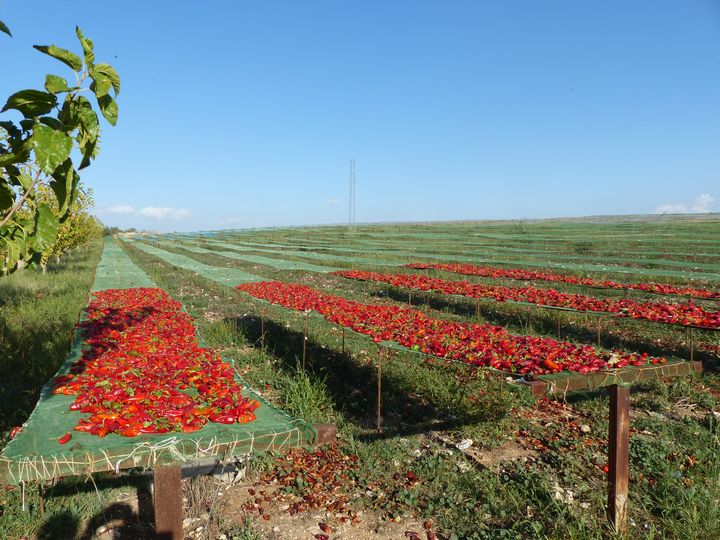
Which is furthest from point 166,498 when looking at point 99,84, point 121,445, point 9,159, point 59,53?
point 59,53

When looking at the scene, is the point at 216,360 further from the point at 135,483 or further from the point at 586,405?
the point at 586,405

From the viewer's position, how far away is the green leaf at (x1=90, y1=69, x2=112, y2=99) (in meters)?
1.90

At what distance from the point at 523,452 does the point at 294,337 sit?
18.3ft

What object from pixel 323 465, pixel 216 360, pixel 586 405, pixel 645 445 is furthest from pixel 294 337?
pixel 645 445

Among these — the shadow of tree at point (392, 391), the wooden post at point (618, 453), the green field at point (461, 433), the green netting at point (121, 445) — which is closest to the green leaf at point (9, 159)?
the green netting at point (121, 445)

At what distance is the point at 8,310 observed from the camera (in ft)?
34.7

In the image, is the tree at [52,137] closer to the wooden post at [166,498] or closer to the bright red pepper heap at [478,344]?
the wooden post at [166,498]

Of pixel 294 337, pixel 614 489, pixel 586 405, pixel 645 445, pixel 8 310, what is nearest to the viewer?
pixel 614 489

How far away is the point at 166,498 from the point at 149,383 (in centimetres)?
193

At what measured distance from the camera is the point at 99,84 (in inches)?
74.9

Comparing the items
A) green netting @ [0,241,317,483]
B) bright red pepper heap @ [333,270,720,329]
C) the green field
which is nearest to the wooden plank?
green netting @ [0,241,317,483]

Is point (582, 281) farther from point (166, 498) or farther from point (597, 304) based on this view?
point (166, 498)

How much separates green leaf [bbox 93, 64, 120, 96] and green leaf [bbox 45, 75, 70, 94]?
0.14 m

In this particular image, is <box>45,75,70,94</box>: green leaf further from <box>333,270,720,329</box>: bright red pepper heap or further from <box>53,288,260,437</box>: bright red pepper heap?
<box>333,270,720,329</box>: bright red pepper heap
